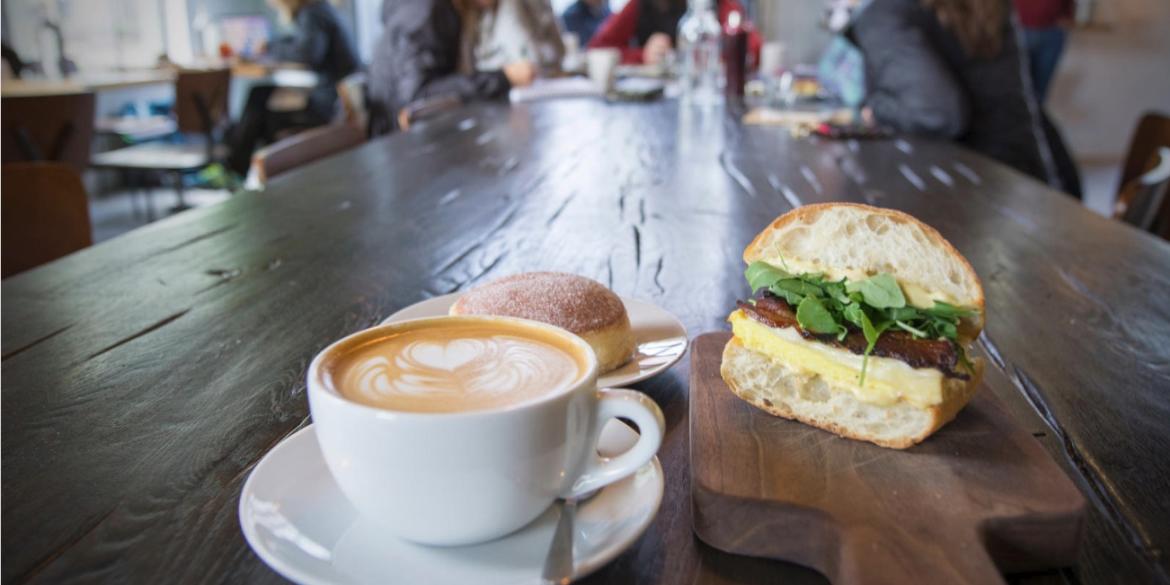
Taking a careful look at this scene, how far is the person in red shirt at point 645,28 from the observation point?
5169 mm

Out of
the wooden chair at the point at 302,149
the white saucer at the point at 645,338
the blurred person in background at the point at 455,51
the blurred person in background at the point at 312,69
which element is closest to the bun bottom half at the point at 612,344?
the white saucer at the point at 645,338

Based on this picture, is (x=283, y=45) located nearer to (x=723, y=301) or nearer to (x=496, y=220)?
(x=496, y=220)

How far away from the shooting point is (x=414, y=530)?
0.46 m

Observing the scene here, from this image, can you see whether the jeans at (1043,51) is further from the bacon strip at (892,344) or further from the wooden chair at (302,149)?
the bacon strip at (892,344)

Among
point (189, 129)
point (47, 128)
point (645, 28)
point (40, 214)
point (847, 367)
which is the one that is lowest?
point (189, 129)

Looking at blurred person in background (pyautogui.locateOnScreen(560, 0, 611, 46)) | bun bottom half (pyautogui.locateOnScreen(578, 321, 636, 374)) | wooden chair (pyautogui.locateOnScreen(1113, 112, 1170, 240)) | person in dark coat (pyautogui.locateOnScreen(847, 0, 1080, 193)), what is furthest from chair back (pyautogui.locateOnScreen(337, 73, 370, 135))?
blurred person in background (pyautogui.locateOnScreen(560, 0, 611, 46))

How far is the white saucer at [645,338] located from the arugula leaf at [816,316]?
0.14 m

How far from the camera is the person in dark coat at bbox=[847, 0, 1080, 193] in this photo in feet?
8.35

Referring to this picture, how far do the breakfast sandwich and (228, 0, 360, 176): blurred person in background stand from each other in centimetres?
600

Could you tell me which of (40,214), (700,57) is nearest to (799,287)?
(40,214)

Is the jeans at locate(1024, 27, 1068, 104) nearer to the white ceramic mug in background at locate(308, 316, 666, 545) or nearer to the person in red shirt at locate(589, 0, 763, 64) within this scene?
the person in red shirt at locate(589, 0, 763, 64)

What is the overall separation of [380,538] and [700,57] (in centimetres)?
300

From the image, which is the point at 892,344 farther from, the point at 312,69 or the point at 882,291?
the point at 312,69

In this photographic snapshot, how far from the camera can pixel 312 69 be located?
6.45 metres
